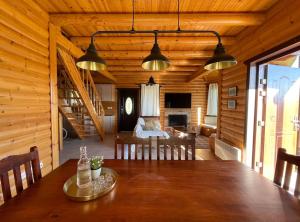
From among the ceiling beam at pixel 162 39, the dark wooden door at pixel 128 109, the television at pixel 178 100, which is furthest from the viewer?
the dark wooden door at pixel 128 109

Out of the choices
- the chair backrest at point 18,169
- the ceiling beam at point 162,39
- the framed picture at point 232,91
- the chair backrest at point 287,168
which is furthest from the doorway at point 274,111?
the chair backrest at point 18,169

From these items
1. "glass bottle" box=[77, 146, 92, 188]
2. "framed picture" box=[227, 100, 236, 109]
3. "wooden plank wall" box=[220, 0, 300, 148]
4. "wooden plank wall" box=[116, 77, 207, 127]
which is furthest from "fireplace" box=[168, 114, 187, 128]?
"glass bottle" box=[77, 146, 92, 188]

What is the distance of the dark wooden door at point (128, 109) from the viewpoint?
7883 millimetres

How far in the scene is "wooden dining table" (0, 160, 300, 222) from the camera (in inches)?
32.3

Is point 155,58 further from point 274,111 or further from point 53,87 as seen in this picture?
point 274,111

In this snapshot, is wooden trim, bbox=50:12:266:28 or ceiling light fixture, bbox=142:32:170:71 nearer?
ceiling light fixture, bbox=142:32:170:71

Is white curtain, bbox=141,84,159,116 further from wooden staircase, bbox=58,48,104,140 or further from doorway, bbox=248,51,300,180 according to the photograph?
doorway, bbox=248,51,300,180

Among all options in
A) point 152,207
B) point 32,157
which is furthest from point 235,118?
point 32,157

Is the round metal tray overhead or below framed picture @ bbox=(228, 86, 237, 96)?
below

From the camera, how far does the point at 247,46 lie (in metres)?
2.68

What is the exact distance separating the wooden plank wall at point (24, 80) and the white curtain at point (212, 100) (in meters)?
6.39

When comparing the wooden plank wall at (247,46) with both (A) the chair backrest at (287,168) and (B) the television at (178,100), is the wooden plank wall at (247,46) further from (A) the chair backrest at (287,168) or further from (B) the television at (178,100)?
(B) the television at (178,100)

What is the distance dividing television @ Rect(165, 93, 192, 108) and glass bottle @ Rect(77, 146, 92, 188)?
21.3 feet

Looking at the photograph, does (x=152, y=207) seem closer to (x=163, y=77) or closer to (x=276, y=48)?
(x=276, y=48)
